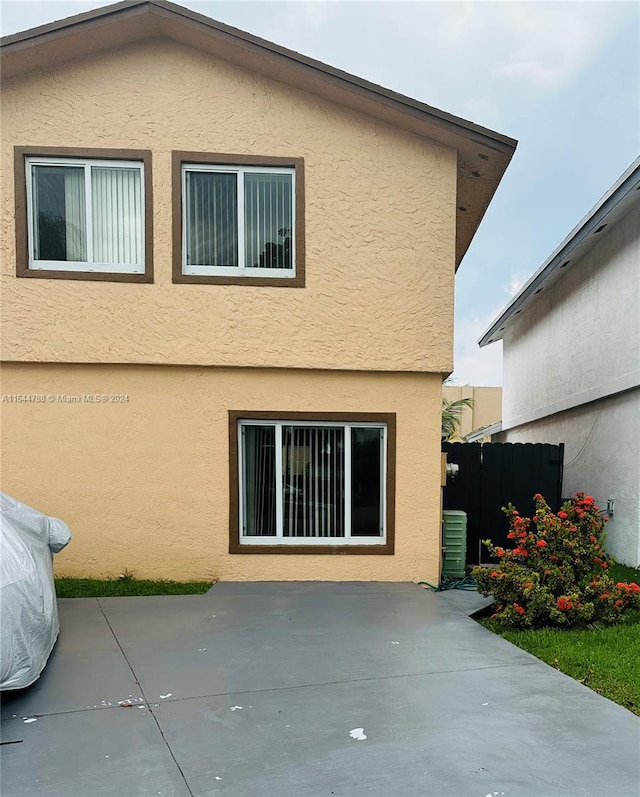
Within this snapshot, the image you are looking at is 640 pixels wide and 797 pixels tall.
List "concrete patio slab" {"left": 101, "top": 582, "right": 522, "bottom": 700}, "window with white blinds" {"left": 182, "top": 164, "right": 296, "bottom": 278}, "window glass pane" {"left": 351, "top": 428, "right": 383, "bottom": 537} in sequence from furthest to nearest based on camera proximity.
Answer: "window glass pane" {"left": 351, "top": 428, "right": 383, "bottom": 537}
"window with white blinds" {"left": 182, "top": 164, "right": 296, "bottom": 278}
"concrete patio slab" {"left": 101, "top": 582, "right": 522, "bottom": 700}

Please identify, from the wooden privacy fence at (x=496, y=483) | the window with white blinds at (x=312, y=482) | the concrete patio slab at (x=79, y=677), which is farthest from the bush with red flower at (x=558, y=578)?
the concrete patio slab at (x=79, y=677)

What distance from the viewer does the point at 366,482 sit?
7254 mm

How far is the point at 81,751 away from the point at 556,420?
11789 mm

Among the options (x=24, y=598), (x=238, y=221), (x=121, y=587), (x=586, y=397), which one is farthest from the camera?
(x=586, y=397)

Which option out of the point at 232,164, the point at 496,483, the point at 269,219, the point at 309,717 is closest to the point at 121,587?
the point at 309,717

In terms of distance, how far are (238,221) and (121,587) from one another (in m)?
4.79

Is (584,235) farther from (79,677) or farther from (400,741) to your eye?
(79,677)

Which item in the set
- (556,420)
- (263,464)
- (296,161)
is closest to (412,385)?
(263,464)

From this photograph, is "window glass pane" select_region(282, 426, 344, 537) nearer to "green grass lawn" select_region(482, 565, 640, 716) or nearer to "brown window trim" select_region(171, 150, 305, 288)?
"brown window trim" select_region(171, 150, 305, 288)

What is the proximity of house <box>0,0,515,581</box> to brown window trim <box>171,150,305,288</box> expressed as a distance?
0.02m

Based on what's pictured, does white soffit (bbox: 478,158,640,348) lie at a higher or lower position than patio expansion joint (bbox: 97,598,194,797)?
higher

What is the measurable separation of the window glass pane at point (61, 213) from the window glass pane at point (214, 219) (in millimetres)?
1397

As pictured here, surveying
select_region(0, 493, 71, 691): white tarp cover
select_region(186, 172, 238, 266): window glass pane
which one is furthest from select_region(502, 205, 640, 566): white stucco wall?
select_region(0, 493, 71, 691): white tarp cover

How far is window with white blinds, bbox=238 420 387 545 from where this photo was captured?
7.15m
